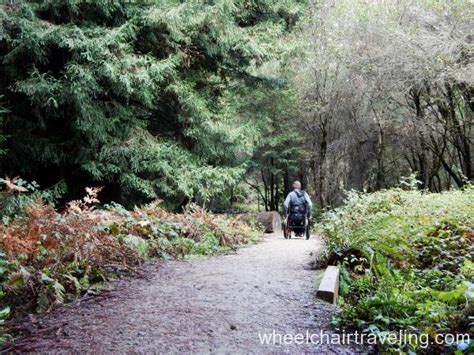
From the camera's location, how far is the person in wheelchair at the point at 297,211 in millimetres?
11789

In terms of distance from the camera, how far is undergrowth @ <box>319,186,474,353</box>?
286 cm

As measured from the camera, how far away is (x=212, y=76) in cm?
1545

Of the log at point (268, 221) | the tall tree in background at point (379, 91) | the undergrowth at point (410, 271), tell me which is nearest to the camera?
the undergrowth at point (410, 271)

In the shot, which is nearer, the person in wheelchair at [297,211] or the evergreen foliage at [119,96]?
the evergreen foliage at [119,96]

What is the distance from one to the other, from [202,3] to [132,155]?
4993mm

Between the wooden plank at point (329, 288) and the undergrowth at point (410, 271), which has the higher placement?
the undergrowth at point (410, 271)

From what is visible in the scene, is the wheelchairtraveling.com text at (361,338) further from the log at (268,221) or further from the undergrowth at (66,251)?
the log at (268,221)

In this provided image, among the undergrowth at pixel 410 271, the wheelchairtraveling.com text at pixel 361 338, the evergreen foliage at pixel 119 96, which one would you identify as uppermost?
the evergreen foliage at pixel 119 96

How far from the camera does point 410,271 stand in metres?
4.21

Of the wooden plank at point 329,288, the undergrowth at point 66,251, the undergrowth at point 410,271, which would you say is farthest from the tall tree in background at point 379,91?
the wooden plank at point 329,288

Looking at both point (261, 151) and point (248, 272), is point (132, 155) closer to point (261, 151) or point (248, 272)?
point (248, 272)

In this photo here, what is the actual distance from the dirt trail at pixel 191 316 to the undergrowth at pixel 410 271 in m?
0.41

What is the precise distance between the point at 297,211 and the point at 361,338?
9085 mm

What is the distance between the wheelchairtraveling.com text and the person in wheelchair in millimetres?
8521
